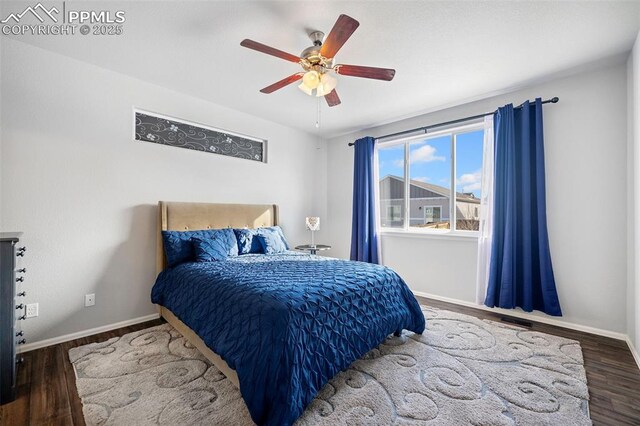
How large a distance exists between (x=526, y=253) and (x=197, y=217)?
368cm

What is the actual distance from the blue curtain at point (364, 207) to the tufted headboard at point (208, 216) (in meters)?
1.30

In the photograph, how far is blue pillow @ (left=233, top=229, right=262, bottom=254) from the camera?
3.28 metres

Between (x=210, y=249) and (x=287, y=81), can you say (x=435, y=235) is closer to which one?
(x=287, y=81)

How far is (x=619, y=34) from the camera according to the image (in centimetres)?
214

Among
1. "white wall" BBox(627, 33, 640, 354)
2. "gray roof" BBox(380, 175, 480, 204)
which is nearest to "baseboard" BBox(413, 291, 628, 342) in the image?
"white wall" BBox(627, 33, 640, 354)

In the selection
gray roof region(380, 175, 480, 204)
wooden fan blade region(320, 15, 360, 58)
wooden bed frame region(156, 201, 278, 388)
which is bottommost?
wooden bed frame region(156, 201, 278, 388)

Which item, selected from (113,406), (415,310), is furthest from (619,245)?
(113,406)

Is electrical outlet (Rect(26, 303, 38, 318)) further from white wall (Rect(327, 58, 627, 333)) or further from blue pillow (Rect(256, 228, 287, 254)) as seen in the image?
white wall (Rect(327, 58, 627, 333))

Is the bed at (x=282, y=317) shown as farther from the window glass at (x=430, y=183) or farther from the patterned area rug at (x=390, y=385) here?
the window glass at (x=430, y=183)

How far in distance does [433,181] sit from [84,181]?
4065 mm

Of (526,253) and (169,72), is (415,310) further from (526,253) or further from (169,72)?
(169,72)

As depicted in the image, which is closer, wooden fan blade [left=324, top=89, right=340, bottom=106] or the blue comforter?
the blue comforter

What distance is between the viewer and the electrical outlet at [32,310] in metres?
2.29

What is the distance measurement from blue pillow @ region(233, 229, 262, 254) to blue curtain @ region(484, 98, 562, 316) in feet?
9.08
